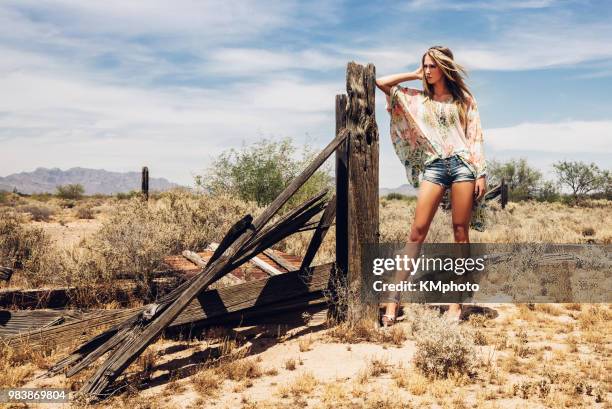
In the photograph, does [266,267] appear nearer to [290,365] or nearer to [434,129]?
[290,365]

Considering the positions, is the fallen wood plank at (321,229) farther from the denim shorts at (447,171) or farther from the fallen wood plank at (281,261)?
the denim shorts at (447,171)

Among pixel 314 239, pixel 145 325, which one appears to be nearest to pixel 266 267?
pixel 314 239

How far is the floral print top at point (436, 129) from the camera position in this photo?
552 centimetres

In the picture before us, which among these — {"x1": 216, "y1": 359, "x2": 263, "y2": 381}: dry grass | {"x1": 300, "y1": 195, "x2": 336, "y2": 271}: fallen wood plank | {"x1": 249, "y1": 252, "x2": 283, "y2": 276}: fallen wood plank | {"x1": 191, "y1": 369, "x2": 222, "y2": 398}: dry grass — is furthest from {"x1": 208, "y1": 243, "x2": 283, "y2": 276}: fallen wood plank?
{"x1": 191, "y1": 369, "x2": 222, "y2": 398}: dry grass

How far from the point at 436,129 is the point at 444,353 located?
2.27 metres

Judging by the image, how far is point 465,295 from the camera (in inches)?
293

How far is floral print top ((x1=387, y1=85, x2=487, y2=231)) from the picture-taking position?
5523mm

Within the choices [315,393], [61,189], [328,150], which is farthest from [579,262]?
[61,189]

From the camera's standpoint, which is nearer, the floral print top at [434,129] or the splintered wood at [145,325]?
the splintered wood at [145,325]

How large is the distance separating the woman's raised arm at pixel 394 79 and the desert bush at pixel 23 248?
5.19 m

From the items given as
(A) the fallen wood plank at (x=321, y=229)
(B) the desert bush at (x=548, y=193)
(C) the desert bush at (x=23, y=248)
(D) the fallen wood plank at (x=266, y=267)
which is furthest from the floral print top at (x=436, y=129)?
(B) the desert bush at (x=548, y=193)

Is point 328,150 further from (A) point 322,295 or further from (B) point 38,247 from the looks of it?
(B) point 38,247

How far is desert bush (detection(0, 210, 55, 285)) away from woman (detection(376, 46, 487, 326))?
5.32m

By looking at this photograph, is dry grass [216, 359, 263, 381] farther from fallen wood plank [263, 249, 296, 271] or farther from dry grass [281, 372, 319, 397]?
fallen wood plank [263, 249, 296, 271]
